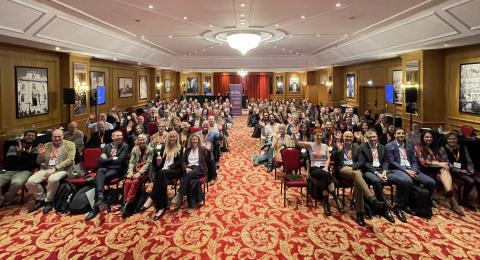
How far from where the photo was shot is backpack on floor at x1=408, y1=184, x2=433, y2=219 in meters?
5.10

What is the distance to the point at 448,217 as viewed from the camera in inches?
202

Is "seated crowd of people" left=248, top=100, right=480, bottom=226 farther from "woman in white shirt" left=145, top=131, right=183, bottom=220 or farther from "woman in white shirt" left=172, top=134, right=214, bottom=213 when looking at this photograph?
"woman in white shirt" left=145, top=131, right=183, bottom=220

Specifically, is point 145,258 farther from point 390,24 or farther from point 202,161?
point 390,24

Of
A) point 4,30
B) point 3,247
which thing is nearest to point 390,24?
point 4,30

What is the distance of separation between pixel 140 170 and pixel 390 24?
741cm

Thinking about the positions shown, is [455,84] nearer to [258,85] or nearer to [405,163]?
[405,163]

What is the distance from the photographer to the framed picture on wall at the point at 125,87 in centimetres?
1463

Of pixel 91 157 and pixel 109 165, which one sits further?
pixel 91 157

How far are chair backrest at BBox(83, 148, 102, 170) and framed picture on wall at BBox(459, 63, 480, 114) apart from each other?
372 inches

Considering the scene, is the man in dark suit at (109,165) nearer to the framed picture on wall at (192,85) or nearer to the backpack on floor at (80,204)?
the backpack on floor at (80,204)

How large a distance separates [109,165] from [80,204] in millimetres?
803

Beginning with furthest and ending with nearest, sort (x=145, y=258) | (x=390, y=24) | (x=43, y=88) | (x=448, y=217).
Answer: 1. (x=43, y=88)
2. (x=390, y=24)
3. (x=448, y=217)
4. (x=145, y=258)

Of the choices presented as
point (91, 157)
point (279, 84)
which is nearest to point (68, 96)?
point (91, 157)

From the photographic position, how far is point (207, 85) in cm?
2533
